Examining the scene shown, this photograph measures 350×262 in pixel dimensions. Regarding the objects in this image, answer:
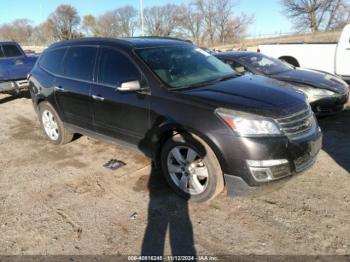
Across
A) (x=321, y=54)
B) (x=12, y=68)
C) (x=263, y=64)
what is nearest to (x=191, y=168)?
(x=263, y=64)

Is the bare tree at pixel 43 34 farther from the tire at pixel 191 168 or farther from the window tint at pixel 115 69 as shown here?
the tire at pixel 191 168

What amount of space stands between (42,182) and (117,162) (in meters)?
1.10

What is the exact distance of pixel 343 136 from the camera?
5734mm

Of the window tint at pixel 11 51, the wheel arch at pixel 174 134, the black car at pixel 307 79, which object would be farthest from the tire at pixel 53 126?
the window tint at pixel 11 51

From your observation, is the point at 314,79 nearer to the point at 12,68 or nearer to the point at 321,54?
the point at 321,54

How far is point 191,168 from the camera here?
12.6 ft

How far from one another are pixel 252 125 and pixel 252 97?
1.43 feet

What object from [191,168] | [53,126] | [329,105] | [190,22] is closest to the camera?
[191,168]

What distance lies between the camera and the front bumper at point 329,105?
6.45 m

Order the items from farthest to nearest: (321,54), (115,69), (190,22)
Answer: (190,22)
(321,54)
(115,69)

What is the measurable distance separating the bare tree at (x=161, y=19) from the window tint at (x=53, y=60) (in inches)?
2029

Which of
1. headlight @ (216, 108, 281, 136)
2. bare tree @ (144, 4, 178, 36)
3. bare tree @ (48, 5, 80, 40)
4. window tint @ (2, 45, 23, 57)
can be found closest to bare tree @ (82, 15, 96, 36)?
bare tree @ (48, 5, 80, 40)

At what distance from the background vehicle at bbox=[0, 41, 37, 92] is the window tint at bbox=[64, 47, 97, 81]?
5611mm

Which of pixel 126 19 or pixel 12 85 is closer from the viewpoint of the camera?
pixel 12 85
